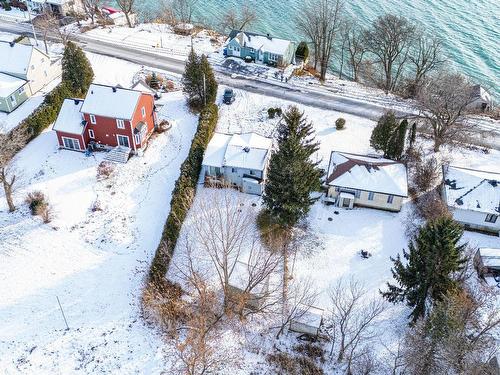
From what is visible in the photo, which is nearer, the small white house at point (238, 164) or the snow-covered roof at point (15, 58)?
the small white house at point (238, 164)

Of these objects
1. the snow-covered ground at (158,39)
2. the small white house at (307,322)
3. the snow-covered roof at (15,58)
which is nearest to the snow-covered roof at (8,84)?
the snow-covered roof at (15,58)

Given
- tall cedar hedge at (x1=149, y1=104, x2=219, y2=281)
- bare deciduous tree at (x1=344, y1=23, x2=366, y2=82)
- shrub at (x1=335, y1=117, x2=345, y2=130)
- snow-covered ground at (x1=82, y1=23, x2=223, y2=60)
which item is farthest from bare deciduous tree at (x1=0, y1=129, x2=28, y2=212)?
bare deciduous tree at (x1=344, y1=23, x2=366, y2=82)

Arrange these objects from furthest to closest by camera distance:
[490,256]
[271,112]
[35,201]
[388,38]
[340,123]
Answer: [388,38]
[271,112]
[340,123]
[35,201]
[490,256]

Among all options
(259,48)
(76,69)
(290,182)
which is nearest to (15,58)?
(76,69)

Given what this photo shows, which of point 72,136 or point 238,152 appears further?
point 72,136

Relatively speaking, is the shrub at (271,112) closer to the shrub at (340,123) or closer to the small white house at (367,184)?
the shrub at (340,123)

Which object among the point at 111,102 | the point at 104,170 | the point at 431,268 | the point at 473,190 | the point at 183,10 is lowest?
the point at 104,170

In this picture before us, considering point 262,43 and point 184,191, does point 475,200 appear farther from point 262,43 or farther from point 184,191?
point 262,43
